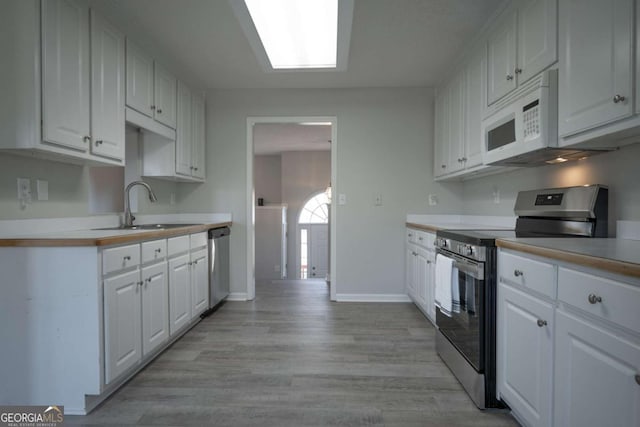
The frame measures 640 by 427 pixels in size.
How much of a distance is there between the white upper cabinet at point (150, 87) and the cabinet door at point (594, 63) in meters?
2.62

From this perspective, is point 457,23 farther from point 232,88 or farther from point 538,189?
point 232,88

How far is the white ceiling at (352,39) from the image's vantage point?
2227mm

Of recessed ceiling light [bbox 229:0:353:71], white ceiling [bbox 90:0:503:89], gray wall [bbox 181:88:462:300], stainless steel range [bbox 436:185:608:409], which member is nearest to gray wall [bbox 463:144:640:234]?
stainless steel range [bbox 436:185:608:409]

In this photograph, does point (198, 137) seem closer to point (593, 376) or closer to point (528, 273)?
point (528, 273)

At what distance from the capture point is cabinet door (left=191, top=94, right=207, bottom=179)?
345cm

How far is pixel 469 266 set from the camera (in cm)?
182

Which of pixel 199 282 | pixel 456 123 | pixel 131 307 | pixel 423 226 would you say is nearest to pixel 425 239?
pixel 423 226

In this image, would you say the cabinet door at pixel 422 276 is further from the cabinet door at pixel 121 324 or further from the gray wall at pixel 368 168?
the cabinet door at pixel 121 324

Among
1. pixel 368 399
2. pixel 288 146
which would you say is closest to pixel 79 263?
pixel 368 399

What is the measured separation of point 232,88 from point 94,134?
1.95 meters

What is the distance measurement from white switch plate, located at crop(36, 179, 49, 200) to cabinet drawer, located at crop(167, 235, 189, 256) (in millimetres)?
736

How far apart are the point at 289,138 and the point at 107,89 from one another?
4.36m

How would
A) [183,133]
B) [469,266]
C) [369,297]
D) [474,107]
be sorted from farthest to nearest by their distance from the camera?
[369,297], [183,133], [474,107], [469,266]

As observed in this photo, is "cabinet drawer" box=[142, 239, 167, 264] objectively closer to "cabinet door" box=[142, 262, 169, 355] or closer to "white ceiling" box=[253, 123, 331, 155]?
"cabinet door" box=[142, 262, 169, 355]
